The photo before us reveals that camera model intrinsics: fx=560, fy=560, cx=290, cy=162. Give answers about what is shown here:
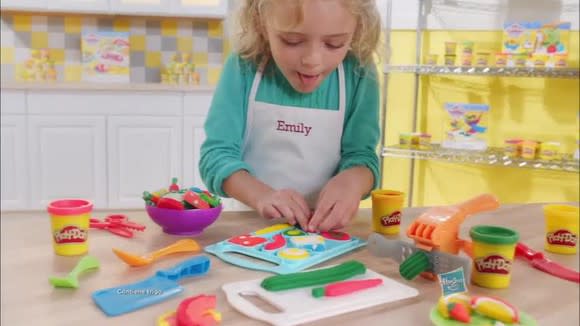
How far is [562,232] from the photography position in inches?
32.6

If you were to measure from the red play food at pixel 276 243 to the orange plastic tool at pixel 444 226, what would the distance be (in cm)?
18

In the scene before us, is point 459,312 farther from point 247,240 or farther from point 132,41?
point 132,41

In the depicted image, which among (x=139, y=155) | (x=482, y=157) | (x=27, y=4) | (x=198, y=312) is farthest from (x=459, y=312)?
(x=27, y=4)

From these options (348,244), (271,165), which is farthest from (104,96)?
(348,244)

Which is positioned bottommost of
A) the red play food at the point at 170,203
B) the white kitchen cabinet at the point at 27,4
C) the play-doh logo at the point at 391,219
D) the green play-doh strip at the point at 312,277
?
the green play-doh strip at the point at 312,277

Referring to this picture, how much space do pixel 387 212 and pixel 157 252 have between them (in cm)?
36

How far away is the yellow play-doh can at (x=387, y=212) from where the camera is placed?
2.88 feet

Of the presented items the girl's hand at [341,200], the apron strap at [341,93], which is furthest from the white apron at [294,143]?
the girl's hand at [341,200]

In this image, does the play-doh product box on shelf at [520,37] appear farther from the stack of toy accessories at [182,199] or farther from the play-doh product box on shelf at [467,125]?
the stack of toy accessories at [182,199]

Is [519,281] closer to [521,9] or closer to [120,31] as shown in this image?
[521,9]

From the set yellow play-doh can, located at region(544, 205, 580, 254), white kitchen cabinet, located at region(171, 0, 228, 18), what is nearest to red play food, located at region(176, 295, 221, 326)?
yellow play-doh can, located at region(544, 205, 580, 254)

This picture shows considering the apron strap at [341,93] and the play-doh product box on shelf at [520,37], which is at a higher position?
the play-doh product box on shelf at [520,37]

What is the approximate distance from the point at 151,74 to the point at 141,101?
549 mm

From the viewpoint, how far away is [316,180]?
1300 mm
